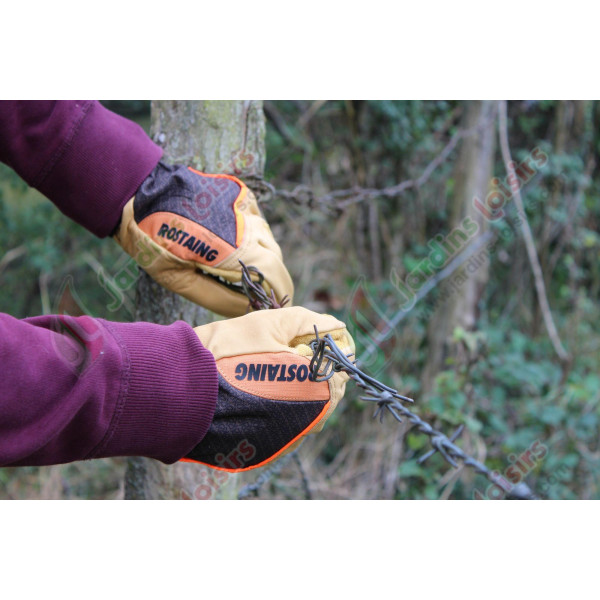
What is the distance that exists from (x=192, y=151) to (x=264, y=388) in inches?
30.9

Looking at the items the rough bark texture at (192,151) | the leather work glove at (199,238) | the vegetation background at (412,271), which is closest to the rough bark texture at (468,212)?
the vegetation background at (412,271)

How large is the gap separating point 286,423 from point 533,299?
3.46m

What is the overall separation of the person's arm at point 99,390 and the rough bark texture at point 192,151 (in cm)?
54

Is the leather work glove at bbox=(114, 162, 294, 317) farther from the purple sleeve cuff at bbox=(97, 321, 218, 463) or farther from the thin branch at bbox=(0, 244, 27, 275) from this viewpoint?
the thin branch at bbox=(0, 244, 27, 275)

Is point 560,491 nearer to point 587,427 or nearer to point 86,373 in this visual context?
point 587,427

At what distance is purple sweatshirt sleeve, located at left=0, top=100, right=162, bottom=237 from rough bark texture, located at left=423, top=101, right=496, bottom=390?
226 cm

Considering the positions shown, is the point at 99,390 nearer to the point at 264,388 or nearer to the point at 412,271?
the point at 264,388

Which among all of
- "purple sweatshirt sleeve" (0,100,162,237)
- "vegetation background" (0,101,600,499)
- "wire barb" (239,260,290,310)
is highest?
"purple sweatshirt sleeve" (0,100,162,237)

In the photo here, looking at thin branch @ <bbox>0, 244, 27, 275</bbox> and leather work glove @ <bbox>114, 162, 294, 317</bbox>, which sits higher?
leather work glove @ <bbox>114, 162, 294, 317</bbox>

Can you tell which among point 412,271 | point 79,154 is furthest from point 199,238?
point 412,271

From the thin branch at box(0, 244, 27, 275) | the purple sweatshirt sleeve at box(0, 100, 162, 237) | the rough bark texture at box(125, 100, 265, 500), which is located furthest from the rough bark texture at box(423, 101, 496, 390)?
the thin branch at box(0, 244, 27, 275)

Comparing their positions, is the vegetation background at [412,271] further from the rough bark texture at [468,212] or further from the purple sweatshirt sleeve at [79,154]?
the purple sweatshirt sleeve at [79,154]

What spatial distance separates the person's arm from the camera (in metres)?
0.89

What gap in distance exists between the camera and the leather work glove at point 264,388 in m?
1.05
